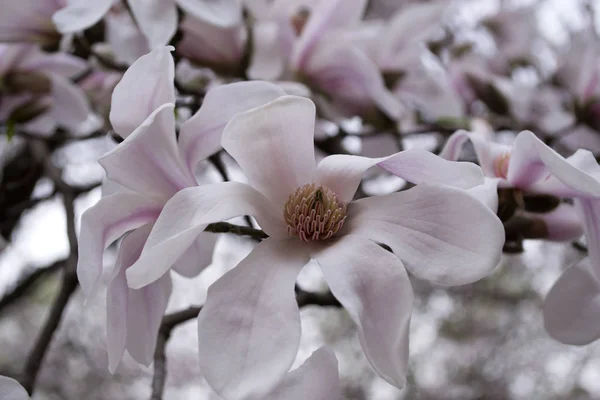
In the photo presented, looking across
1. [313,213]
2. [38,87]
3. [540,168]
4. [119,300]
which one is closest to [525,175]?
[540,168]

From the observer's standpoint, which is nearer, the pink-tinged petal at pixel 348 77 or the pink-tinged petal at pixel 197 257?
the pink-tinged petal at pixel 197 257

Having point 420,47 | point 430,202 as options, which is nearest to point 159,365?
point 430,202

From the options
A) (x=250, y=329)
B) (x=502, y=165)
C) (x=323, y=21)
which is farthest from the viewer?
(x=323, y=21)

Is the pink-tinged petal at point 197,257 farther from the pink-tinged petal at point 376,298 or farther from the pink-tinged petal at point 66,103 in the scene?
the pink-tinged petal at point 66,103

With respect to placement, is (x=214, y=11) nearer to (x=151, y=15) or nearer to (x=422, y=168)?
(x=151, y=15)

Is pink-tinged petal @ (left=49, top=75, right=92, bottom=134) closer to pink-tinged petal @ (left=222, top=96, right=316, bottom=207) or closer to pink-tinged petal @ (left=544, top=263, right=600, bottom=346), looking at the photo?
pink-tinged petal @ (left=222, top=96, right=316, bottom=207)

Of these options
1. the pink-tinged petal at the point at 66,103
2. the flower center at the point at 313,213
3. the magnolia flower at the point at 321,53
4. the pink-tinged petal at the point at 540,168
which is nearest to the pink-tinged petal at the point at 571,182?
the pink-tinged petal at the point at 540,168

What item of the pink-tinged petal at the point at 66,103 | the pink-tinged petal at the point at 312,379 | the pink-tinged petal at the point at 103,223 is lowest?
the pink-tinged petal at the point at 66,103
